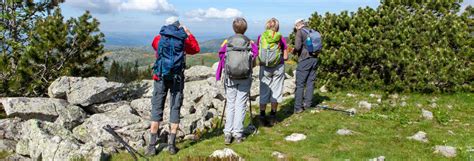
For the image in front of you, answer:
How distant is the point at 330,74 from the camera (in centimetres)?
1750

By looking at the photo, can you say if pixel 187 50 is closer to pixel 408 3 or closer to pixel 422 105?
pixel 422 105

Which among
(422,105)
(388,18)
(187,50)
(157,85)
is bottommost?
(422,105)

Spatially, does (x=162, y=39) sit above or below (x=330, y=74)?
above

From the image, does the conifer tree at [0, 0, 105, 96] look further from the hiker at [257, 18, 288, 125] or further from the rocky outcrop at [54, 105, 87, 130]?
the hiker at [257, 18, 288, 125]

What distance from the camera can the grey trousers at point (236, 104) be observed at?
10.0 meters

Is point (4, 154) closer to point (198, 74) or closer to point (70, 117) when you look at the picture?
point (70, 117)

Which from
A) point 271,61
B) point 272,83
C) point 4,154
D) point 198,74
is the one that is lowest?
→ point 4,154

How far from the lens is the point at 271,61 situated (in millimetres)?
11273

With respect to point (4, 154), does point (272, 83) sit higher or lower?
higher

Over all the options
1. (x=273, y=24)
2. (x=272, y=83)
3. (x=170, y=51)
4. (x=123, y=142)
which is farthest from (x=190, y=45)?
(x=272, y=83)

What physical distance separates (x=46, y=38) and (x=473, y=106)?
1662 cm

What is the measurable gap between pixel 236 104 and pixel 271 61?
73.4 inches

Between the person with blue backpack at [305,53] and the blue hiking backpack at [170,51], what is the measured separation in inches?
186

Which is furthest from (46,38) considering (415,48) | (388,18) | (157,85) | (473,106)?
(473,106)
